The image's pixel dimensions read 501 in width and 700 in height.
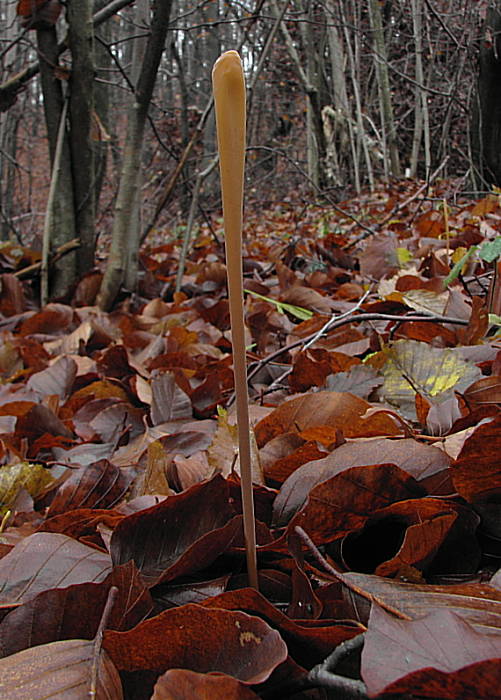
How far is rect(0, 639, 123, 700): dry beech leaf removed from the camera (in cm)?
35

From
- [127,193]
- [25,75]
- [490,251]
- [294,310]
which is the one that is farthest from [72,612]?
[25,75]

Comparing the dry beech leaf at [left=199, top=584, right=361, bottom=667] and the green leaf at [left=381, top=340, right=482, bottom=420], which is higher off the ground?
the green leaf at [left=381, top=340, right=482, bottom=420]

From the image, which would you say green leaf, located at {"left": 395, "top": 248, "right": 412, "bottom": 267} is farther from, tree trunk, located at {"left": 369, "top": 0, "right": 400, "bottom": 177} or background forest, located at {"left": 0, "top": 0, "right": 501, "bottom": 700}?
tree trunk, located at {"left": 369, "top": 0, "right": 400, "bottom": 177}

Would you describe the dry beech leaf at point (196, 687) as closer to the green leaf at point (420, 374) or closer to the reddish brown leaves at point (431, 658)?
the reddish brown leaves at point (431, 658)

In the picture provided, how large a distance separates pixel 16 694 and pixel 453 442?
0.39 metres

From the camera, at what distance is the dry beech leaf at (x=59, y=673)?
35 cm

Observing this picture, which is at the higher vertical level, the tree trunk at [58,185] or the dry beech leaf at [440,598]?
the tree trunk at [58,185]

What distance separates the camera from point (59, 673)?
37 cm

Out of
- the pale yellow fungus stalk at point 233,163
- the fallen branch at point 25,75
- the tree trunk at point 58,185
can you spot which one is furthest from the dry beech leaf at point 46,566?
the fallen branch at point 25,75

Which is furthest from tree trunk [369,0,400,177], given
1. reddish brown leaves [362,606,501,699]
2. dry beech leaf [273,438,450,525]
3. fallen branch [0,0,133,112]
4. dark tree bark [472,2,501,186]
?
reddish brown leaves [362,606,501,699]

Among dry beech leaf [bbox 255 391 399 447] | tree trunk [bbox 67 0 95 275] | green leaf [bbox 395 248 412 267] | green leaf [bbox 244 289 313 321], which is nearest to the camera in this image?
dry beech leaf [bbox 255 391 399 447]

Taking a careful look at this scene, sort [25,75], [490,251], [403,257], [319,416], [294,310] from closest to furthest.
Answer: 1. [319,416]
2. [490,251]
3. [294,310]
4. [403,257]
5. [25,75]

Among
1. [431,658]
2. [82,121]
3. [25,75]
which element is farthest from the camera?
[25,75]

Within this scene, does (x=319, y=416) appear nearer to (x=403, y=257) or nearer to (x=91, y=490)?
(x=91, y=490)
